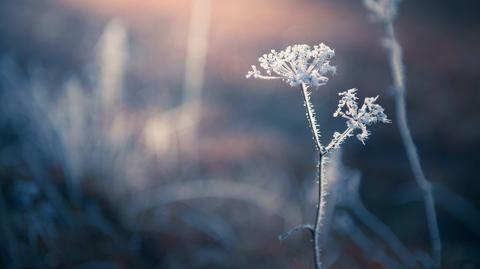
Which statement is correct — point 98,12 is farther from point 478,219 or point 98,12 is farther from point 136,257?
point 478,219

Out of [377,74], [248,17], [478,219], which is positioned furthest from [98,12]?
[478,219]

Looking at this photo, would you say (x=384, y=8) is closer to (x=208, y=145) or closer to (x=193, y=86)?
(x=208, y=145)

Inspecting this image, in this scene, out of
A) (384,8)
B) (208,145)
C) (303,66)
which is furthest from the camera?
(208,145)

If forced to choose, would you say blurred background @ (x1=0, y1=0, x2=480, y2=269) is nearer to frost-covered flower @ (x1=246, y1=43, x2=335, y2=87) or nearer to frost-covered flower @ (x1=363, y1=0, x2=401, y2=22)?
frost-covered flower @ (x1=363, y1=0, x2=401, y2=22)

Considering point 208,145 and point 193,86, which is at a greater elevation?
point 193,86

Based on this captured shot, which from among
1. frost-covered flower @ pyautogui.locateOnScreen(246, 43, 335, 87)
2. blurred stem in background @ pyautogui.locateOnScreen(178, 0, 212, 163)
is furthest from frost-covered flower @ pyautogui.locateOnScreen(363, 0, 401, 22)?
blurred stem in background @ pyautogui.locateOnScreen(178, 0, 212, 163)

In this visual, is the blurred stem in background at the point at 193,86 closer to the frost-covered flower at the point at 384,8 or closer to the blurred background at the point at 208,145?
the blurred background at the point at 208,145

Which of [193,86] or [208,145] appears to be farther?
[193,86]

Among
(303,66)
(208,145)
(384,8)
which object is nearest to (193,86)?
(208,145)
